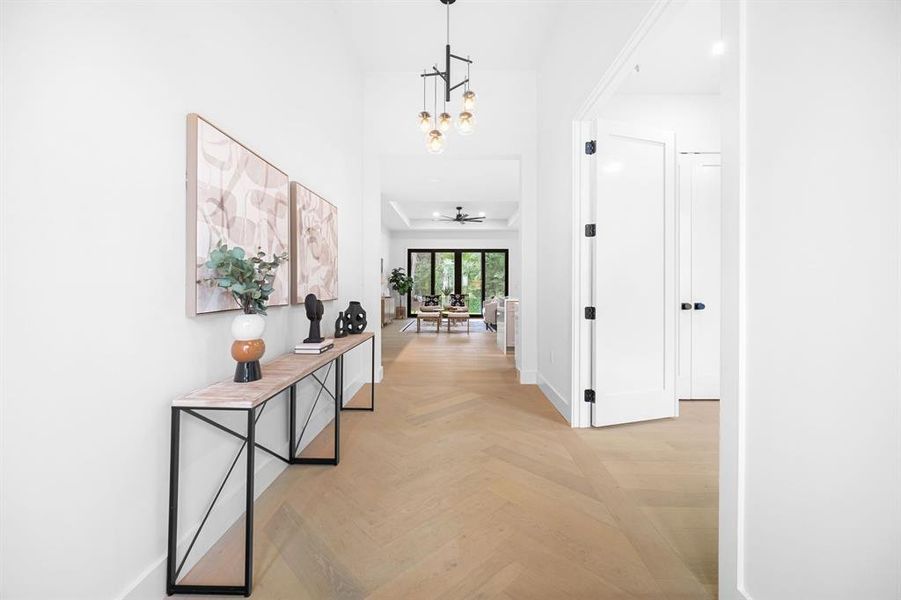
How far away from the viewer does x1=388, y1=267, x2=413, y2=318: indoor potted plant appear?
11922 mm

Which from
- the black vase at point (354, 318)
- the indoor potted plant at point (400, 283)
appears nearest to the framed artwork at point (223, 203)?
the black vase at point (354, 318)

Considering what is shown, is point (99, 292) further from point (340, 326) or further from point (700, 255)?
point (700, 255)

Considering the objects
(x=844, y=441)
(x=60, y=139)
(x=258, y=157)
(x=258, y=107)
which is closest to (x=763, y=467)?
(x=844, y=441)

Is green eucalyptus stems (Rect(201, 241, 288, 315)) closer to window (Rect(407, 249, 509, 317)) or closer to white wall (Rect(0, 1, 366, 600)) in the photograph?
white wall (Rect(0, 1, 366, 600))

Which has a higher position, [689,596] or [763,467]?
[763,467]

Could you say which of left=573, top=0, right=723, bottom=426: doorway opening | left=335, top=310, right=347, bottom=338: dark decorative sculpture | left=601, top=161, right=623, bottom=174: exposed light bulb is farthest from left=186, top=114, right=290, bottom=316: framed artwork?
left=601, top=161, right=623, bottom=174: exposed light bulb

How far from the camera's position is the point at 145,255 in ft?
4.08

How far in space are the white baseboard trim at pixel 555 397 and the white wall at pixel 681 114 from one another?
252cm

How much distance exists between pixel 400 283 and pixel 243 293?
10.5 meters

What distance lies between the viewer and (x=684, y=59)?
9.73 ft

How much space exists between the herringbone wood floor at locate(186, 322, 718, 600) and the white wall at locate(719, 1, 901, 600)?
0.43 meters

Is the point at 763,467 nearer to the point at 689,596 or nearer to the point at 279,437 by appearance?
the point at 689,596

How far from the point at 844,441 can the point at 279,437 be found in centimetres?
240

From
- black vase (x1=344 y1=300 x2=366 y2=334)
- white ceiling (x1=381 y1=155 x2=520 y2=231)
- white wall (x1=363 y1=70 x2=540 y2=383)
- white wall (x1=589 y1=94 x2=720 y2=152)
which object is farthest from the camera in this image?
white ceiling (x1=381 y1=155 x2=520 y2=231)
